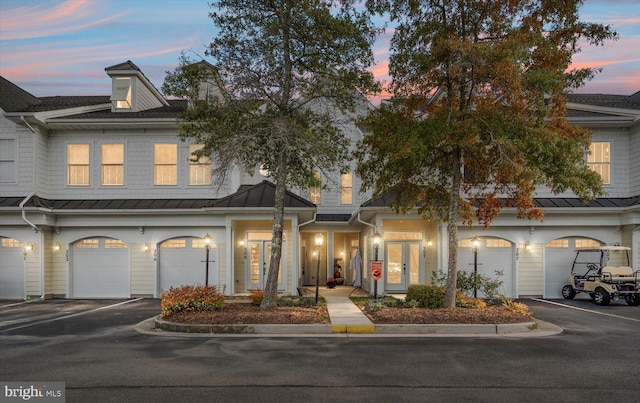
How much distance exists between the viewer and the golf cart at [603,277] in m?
18.7

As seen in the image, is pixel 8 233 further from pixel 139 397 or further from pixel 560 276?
pixel 560 276

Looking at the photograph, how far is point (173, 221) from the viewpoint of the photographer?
Result: 21797mm

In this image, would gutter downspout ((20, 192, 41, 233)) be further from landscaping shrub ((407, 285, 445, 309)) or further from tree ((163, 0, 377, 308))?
landscaping shrub ((407, 285, 445, 309))

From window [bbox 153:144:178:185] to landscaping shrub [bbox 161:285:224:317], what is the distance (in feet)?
29.2

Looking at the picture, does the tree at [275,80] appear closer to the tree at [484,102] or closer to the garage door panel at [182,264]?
the tree at [484,102]

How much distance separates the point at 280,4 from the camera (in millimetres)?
14781

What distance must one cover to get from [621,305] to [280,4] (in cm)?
1645

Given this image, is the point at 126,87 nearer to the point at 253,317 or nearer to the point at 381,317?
the point at 253,317

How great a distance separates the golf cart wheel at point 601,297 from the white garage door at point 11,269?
23395 mm

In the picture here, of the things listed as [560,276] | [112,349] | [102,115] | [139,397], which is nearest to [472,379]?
[139,397]

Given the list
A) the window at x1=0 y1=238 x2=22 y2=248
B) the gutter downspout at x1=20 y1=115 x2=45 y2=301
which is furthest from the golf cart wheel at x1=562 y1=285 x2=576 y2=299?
the window at x1=0 y1=238 x2=22 y2=248

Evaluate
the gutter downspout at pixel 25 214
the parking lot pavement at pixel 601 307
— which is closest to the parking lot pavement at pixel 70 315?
the gutter downspout at pixel 25 214

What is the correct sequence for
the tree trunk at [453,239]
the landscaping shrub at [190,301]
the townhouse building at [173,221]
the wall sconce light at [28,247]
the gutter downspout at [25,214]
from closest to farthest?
the landscaping shrub at [190,301] → the tree trunk at [453,239] → the gutter downspout at [25,214] → the wall sconce light at [28,247] → the townhouse building at [173,221]

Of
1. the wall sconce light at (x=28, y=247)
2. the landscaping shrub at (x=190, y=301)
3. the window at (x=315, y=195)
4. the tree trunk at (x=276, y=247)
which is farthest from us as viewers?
the window at (x=315, y=195)
